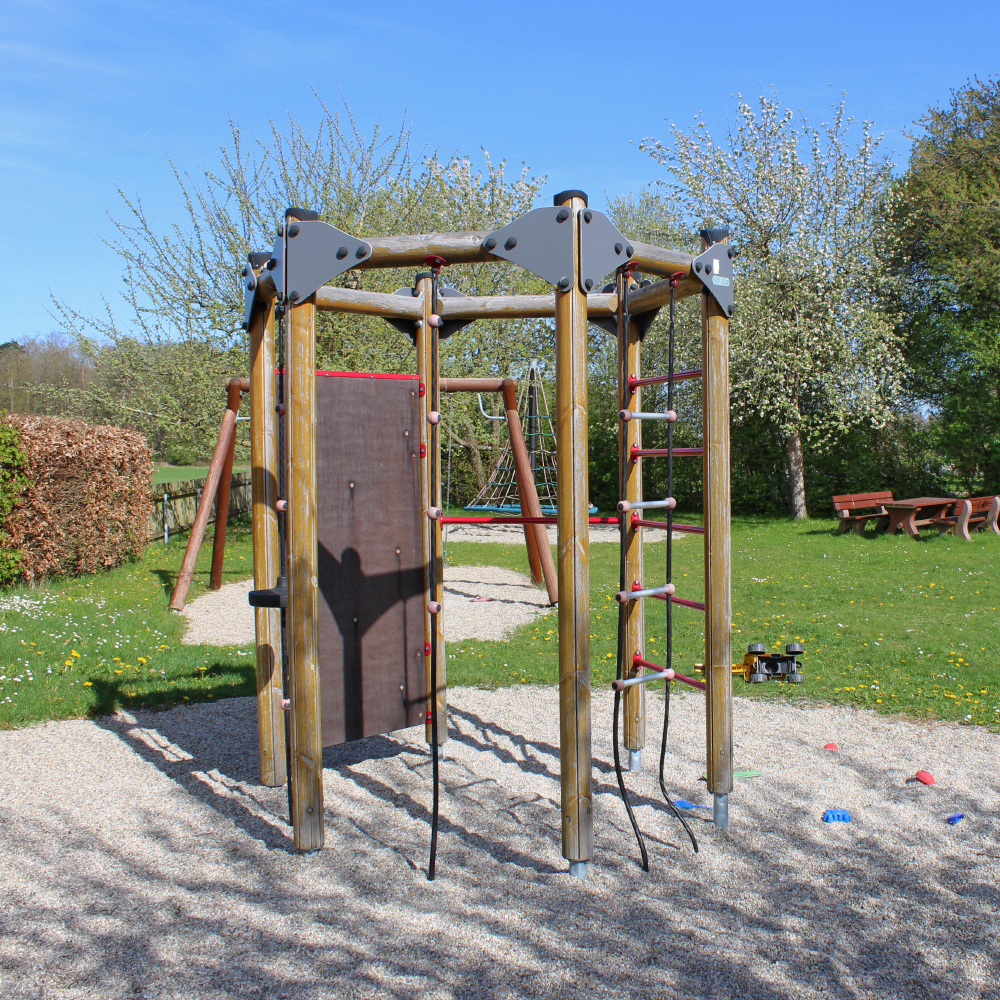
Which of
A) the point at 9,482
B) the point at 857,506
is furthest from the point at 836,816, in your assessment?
the point at 857,506

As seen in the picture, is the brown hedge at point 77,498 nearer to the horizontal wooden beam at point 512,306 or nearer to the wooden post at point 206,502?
the wooden post at point 206,502

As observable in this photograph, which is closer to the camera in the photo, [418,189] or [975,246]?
[418,189]

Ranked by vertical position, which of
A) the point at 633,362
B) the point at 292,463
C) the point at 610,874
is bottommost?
the point at 610,874

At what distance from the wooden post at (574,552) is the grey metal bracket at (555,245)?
2 cm

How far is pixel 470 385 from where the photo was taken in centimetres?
720

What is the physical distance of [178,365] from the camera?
13805 mm

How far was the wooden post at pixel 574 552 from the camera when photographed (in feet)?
9.80

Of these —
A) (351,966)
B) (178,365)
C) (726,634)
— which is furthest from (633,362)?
(178,365)

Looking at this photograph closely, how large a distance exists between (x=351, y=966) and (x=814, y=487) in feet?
61.2

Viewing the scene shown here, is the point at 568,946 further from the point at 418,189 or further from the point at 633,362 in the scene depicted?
the point at 418,189

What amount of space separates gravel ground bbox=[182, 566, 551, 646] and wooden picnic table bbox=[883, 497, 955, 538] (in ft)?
22.2

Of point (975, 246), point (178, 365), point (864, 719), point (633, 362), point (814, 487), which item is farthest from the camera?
point (814, 487)

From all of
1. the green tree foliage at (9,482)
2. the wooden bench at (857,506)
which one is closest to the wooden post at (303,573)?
the green tree foliage at (9,482)

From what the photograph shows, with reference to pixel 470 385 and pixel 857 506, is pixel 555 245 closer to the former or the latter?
pixel 470 385
